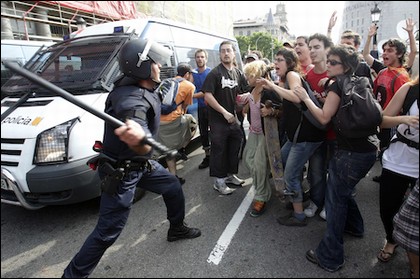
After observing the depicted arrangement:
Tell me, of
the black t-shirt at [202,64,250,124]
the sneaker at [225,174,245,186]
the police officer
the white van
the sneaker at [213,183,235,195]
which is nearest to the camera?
the police officer

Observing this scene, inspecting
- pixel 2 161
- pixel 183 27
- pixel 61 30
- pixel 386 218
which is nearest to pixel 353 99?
pixel 386 218

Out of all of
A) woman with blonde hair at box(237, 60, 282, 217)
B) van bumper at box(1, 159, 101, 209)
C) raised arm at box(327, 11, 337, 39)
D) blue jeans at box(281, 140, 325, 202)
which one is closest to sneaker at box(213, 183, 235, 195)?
woman with blonde hair at box(237, 60, 282, 217)

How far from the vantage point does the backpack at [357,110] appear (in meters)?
1.91

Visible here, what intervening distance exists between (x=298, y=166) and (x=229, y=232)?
3.28ft

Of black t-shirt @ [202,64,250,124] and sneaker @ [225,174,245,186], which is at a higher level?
black t-shirt @ [202,64,250,124]

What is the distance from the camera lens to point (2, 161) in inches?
110

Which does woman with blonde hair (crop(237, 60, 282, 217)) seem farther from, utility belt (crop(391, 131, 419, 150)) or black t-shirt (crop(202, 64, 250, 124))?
utility belt (crop(391, 131, 419, 150))

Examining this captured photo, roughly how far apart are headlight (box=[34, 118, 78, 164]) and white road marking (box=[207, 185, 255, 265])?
5.72ft

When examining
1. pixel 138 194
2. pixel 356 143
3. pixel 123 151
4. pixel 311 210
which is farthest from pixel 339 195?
pixel 138 194

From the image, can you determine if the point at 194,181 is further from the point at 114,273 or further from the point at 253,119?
the point at 114,273

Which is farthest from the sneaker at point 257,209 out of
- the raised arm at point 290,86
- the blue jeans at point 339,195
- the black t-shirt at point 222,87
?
the raised arm at point 290,86

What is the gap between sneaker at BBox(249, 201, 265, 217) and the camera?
3195 mm

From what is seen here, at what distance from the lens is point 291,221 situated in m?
2.97

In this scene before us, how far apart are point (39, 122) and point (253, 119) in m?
2.31
